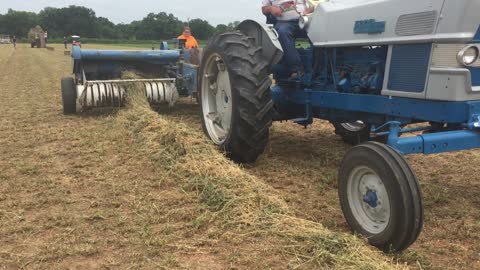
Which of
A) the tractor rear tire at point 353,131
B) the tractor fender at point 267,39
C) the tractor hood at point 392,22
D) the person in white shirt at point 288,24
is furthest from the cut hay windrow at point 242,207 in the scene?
the tractor rear tire at point 353,131

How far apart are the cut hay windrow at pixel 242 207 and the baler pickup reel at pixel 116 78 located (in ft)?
7.01

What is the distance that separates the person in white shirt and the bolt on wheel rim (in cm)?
199

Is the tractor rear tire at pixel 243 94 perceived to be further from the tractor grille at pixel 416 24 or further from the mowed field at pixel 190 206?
the tractor grille at pixel 416 24

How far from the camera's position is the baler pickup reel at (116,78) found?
25.1ft

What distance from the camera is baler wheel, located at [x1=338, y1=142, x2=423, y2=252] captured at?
282 cm

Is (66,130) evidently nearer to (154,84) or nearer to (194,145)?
(154,84)

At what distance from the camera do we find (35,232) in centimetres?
328

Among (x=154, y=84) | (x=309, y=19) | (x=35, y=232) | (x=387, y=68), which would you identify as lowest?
(x=35, y=232)

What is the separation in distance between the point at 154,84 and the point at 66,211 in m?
4.54

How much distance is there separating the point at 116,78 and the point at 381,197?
6.23 m

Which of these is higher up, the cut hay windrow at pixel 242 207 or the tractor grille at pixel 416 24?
the tractor grille at pixel 416 24

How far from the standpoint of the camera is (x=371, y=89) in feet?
13.7

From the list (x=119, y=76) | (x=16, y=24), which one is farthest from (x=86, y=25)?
(x=119, y=76)

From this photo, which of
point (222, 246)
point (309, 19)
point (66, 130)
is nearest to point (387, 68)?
point (309, 19)
